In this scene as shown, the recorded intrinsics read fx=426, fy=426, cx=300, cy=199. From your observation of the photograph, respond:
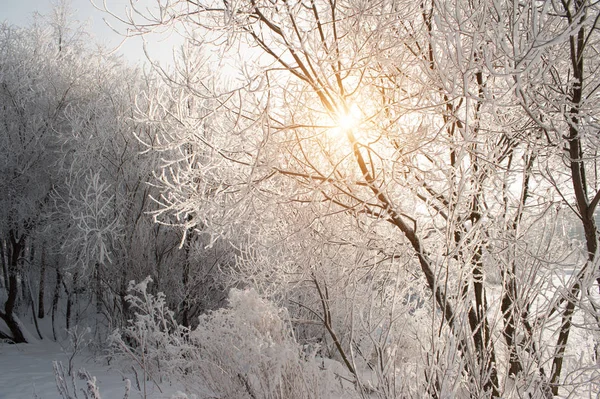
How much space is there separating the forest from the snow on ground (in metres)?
0.26

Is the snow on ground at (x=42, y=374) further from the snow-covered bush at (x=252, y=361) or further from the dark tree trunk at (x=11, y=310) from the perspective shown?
the snow-covered bush at (x=252, y=361)

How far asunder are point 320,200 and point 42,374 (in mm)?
6548

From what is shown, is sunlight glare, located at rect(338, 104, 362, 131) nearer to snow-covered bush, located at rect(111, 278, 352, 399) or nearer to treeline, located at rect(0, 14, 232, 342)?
snow-covered bush, located at rect(111, 278, 352, 399)

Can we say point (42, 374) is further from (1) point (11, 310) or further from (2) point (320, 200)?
(2) point (320, 200)

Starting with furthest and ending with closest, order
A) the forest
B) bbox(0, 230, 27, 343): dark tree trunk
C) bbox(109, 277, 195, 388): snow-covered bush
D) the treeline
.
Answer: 1. bbox(0, 230, 27, 343): dark tree trunk
2. the treeline
3. bbox(109, 277, 195, 388): snow-covered bush
4. the forest

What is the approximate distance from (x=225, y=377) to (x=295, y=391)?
2.76 feet

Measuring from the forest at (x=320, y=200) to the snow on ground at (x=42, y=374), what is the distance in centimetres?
26

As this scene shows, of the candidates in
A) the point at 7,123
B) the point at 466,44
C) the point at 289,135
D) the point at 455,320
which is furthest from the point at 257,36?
the point at 7,123

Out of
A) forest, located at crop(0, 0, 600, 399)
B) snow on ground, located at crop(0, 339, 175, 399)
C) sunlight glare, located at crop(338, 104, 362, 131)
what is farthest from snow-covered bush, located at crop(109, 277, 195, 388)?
sunlight glare, located at crop(338, 104, 362, 131)

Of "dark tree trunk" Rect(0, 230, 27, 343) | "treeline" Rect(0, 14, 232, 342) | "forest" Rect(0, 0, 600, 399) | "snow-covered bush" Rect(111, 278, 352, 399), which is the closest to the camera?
"forest" Rect(0, 0, 600, 399)

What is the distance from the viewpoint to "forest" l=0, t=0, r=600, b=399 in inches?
83.4

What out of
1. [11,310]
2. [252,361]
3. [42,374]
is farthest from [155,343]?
[11,310]

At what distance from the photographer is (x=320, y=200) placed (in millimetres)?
2945

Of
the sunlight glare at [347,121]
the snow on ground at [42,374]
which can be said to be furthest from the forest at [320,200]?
the snow on ground at [42,374]
